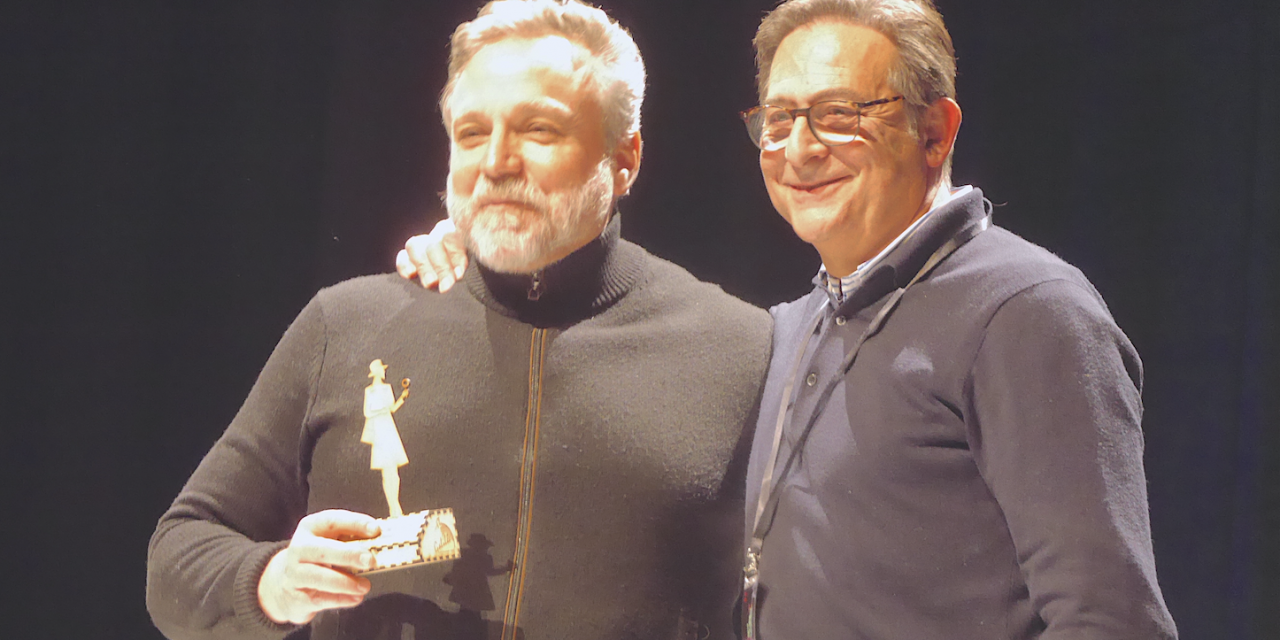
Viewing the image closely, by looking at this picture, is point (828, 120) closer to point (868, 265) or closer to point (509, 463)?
point (868, 265)

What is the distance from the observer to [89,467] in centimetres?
283

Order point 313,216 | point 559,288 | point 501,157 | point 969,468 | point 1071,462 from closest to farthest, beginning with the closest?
point 1071,462 → point 969,468 → point 501,157 → point 559,288 → point 313,216

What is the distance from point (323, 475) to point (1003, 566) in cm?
116

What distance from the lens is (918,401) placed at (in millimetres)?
1479

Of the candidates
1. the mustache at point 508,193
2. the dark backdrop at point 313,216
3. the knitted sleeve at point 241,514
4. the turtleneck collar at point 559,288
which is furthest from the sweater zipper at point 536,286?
the dark backdrop at point 313,216

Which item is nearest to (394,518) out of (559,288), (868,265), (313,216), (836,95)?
(559,288)

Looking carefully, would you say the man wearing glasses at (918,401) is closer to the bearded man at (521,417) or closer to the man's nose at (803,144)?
the man's nose at (803,144)

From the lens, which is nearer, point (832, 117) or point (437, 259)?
point (832, 117)

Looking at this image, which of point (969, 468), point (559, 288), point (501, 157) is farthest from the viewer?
point (559, 288)

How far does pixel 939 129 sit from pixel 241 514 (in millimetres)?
1411

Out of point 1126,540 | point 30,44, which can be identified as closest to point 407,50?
point 30,44

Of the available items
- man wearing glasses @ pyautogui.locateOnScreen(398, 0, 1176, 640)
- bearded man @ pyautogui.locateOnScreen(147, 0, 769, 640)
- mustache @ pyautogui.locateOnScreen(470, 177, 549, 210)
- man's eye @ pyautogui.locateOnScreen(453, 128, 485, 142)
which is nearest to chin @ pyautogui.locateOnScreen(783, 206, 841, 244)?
man wearing glasses @ pyautogui.locateOnScreen(398, 0, 1176, 640)

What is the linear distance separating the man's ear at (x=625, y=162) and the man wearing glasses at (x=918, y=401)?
0.96ft

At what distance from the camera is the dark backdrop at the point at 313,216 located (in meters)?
2.76
